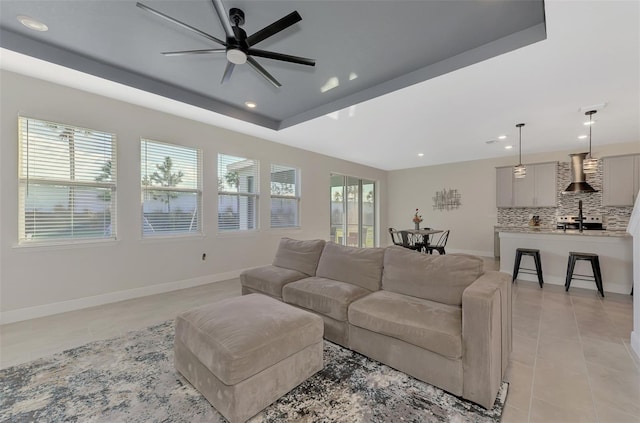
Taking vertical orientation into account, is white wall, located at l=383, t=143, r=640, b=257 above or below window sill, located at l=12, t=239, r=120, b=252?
above

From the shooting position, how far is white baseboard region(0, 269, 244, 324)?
9.54 feet

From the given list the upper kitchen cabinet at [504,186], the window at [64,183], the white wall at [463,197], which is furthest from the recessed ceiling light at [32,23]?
the upper kitchen cabinet at [504,186]

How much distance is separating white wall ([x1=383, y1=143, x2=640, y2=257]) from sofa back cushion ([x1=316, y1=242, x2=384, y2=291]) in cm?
584

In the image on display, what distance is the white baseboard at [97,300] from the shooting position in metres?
2.91

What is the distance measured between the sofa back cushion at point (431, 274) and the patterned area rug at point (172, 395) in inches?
25.8

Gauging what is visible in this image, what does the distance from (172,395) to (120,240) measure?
2708mm

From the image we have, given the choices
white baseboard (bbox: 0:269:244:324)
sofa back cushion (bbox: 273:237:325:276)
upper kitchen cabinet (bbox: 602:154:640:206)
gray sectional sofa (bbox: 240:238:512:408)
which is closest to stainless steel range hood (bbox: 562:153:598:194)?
upper kitchen cabinet (bbox: 602:154:640:206)

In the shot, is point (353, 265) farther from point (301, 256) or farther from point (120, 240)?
point (120, 240)

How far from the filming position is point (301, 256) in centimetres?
330

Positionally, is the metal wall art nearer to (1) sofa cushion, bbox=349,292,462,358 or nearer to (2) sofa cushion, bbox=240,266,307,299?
(2) sofa cushion, bbox=240,266,307,299

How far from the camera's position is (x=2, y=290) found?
2.83m

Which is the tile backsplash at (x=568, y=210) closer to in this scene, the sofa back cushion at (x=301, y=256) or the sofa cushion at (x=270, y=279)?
the sofa back cushion at (x=301, y=256)

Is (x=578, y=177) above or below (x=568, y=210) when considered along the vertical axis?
above

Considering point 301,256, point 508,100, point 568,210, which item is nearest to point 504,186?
point 568,210
